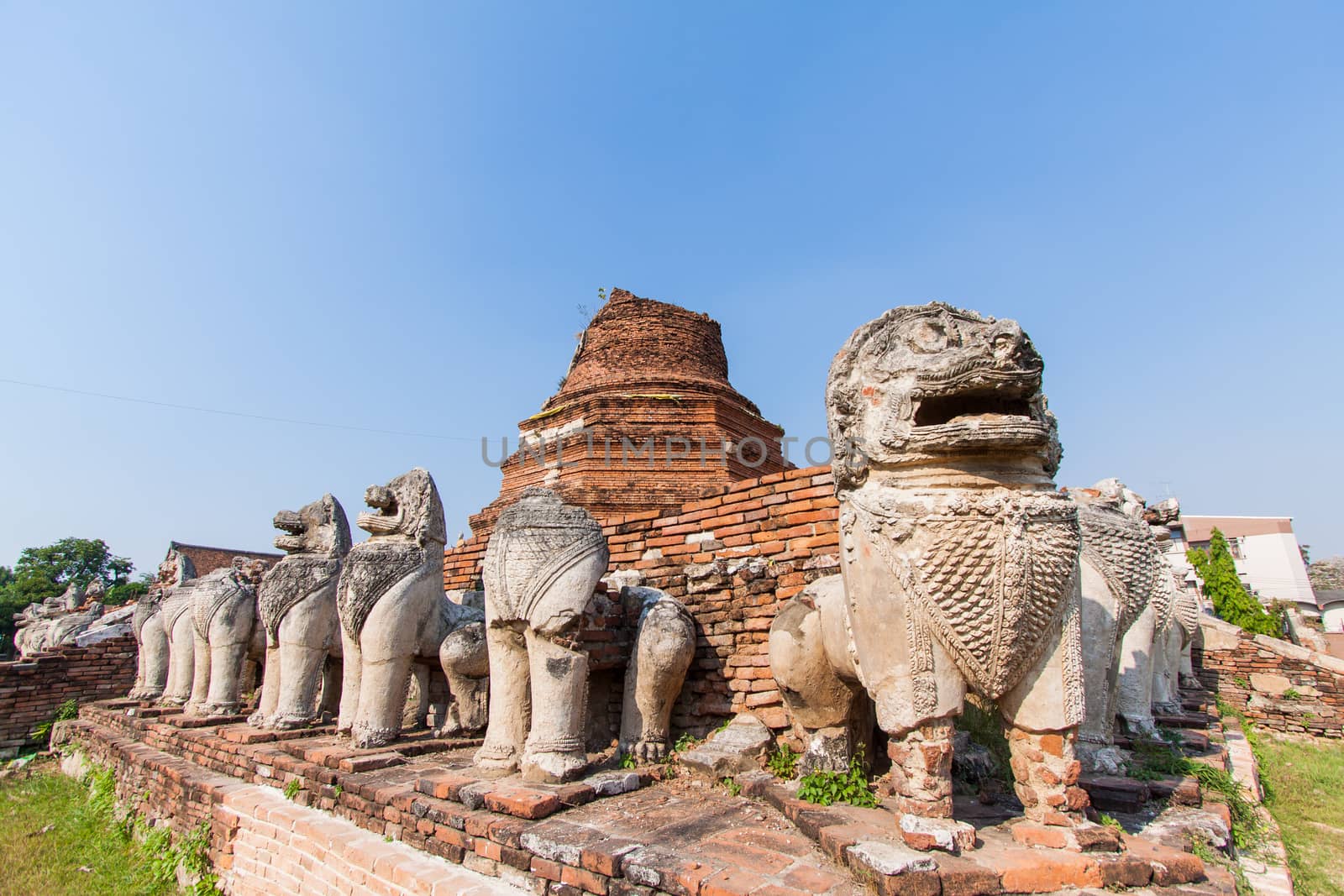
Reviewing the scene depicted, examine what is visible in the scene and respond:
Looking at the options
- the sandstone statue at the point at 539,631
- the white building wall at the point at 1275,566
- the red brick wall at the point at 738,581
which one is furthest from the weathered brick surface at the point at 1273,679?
the white building wall at the point at 1275,566

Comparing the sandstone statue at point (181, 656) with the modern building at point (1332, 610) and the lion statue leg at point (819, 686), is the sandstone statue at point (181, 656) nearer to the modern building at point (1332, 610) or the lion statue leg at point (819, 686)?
the lion statue leg at point (819, 686)

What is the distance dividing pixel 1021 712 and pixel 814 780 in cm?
104

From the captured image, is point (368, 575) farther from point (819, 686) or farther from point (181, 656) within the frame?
point (181, 656)

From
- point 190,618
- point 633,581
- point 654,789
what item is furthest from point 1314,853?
point 190,618

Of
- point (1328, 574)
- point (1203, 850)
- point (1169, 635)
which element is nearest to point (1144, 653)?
point (1169, 635)

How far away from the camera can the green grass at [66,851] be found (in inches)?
201

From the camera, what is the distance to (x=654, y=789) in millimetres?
3703

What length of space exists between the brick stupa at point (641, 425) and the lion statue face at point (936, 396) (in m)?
4.94

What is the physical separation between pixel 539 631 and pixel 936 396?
237 centimetres

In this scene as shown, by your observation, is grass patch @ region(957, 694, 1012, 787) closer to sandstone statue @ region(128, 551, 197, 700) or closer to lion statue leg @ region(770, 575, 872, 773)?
lion statue leg @ region(770, 575, 872, 773)

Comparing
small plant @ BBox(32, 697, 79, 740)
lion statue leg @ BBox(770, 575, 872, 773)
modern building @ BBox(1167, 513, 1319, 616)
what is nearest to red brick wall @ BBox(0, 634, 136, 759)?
small plant @ BBox(32, 697, 79, 740)

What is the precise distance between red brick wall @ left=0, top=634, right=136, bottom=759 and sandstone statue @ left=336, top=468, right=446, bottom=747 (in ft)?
27.9

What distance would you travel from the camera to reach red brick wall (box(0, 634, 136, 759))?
9867 mm

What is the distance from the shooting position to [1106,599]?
3.64 metres
